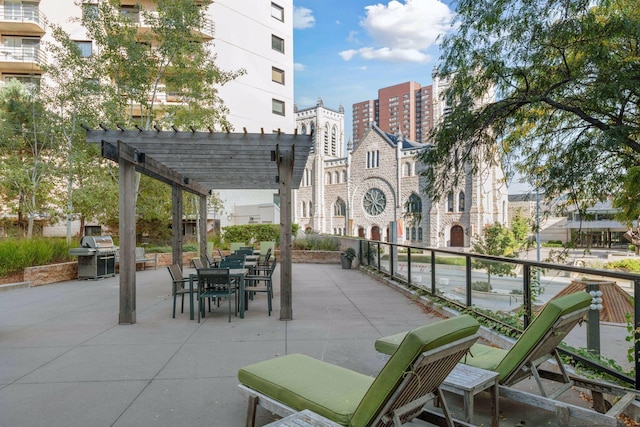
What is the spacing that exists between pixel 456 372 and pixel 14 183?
67.6 feet

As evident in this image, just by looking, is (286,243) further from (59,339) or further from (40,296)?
(40,296)

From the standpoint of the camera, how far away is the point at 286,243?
7.09m

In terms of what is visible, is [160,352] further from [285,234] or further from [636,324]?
[636,324]

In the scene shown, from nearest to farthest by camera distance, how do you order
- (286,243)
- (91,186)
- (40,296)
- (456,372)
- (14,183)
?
(456,372) < (286,243) < (40,296) < (91,186) < (14,183)

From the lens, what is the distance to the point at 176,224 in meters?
10.4

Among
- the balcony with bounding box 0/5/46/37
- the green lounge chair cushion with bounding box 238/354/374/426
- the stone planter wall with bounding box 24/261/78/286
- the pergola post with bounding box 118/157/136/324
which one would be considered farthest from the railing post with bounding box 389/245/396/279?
the balcony with bounding box 0/5/46/37

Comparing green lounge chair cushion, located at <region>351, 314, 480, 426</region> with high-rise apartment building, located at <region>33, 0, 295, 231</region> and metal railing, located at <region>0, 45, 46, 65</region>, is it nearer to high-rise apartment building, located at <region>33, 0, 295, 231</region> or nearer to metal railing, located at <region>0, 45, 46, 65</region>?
high-rise apartment building, located at <region>33, 0, 295, 231</region>

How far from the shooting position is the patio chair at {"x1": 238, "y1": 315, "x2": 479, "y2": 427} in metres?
2.25

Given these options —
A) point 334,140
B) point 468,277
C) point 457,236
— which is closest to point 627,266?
point 468,277

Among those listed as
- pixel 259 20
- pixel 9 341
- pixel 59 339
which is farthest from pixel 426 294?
pixel 259 20

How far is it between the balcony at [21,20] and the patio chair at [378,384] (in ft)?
104

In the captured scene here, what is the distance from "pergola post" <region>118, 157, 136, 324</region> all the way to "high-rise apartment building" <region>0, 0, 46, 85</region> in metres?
25.1

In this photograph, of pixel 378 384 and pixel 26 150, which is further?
pixel 26 150

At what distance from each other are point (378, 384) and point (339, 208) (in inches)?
2264
